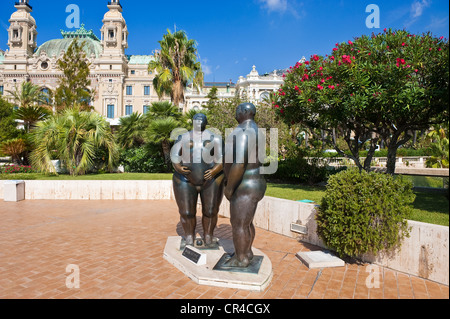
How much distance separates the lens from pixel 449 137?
2.55m

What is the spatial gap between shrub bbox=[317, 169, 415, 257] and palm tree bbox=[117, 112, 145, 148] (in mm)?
14354

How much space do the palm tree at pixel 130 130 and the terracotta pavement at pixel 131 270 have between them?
10630mm

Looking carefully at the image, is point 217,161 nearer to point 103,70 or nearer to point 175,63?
point 175,63

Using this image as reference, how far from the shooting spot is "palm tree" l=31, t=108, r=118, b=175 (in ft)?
43.2

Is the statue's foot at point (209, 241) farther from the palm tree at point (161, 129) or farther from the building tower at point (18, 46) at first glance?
the building tower at point (18, 46)

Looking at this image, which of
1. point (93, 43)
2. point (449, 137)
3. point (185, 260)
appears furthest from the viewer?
point (93, 43)

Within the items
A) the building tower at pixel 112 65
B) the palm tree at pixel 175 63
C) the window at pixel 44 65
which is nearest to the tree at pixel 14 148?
the palm tree at pixel 175 63

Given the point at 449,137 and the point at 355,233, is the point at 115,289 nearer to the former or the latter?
the point at 355,233

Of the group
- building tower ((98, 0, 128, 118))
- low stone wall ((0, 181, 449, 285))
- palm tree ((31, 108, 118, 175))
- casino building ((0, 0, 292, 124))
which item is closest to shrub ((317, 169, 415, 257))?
low stone wall ((0, 181, 449, 285))

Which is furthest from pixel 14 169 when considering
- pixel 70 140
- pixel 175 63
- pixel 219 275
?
pixel 219 275

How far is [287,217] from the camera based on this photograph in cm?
602

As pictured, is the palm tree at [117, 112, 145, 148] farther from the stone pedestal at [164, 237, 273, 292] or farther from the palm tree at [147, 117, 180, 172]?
the stone pedestal at [164, 237, 273, 292]

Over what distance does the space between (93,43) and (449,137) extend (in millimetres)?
70481
